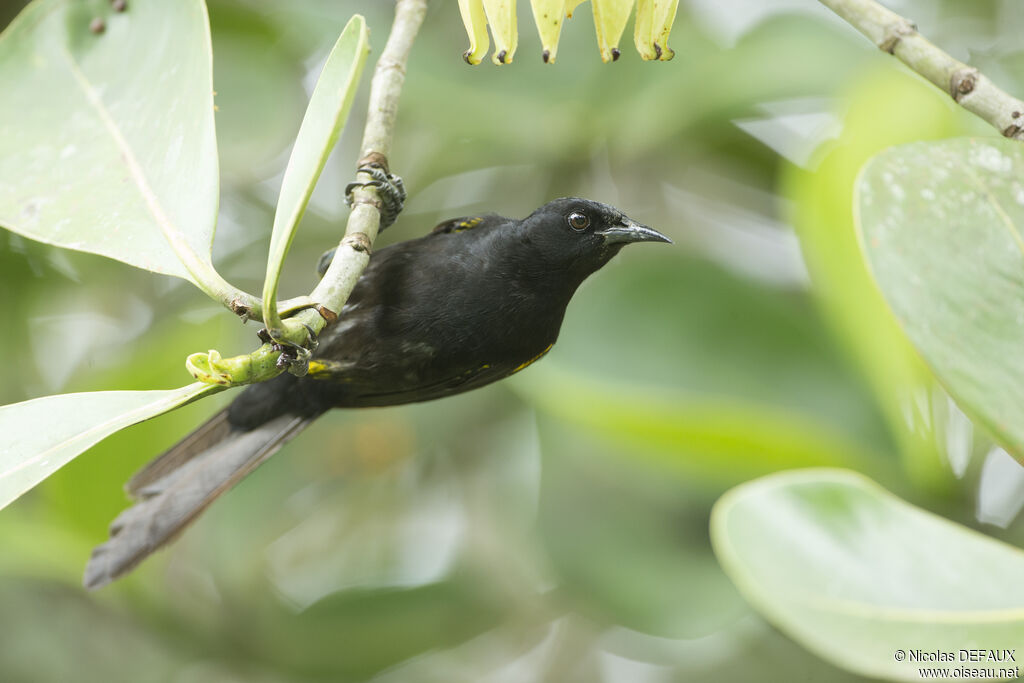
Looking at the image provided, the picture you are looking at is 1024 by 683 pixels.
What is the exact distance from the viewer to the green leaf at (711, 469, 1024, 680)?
4.10 ft

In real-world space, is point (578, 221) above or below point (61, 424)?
below

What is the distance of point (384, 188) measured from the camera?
1.85m

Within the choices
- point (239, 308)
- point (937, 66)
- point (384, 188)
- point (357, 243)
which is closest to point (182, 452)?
point (384, 188)

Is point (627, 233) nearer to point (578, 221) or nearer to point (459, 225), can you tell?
point (578, 221)

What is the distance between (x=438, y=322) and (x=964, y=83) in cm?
108

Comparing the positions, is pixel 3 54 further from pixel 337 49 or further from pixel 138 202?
pixel 337 49

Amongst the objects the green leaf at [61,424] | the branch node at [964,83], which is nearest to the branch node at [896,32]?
the branch node at [964,83]

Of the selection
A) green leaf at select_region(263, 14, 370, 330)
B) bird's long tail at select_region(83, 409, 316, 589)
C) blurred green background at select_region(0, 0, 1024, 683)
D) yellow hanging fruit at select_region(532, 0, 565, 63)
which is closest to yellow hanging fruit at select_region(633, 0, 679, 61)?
yellow hanging fruit at select_region(532, 0, 565, 63)

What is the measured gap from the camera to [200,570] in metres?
3.60

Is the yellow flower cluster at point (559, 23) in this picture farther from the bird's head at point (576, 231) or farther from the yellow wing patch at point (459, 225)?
the yellow wing patch at point (459, 225)

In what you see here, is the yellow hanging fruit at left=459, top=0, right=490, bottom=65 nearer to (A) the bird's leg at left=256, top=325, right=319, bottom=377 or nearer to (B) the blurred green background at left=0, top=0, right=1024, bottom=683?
(A) the bird's leg at left=256, top=325, right=319, bottom=377

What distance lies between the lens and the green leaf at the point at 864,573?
1.25 metres

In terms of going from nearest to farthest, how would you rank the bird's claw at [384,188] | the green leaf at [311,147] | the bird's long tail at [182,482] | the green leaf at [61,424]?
the green leaf at [311,147]
the green leaf at [61,424]
the bird's claw at [384,188]
the bird's long tail at [182,482]

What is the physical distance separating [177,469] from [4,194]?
127cm
